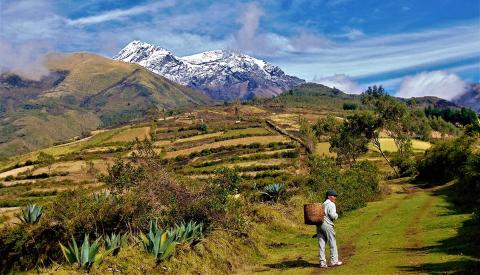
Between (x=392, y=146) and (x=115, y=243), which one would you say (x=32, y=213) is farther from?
(x=392, y=146)

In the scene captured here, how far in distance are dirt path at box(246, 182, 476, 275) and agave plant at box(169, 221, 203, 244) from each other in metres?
Result: 2.21

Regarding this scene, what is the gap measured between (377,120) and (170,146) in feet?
206

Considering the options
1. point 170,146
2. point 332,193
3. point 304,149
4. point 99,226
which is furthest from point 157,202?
point 170,146

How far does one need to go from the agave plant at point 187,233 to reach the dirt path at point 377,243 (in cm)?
221

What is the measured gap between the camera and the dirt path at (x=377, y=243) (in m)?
13.6

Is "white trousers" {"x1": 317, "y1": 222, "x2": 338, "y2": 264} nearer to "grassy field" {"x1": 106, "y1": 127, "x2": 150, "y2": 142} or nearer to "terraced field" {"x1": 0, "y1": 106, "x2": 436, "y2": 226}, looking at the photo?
"terraced field" {"x1": 0, "y1": 106, "x2": 436, "y2": 226}

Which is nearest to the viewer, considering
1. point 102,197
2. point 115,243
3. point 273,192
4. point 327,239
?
point 115,243

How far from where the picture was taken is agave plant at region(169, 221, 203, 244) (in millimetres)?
15109

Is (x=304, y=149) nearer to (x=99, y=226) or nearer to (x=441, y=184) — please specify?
(x=441, y=184)

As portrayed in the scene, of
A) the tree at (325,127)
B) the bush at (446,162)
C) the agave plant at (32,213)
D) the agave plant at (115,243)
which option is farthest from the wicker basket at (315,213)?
the tree at (325,127)

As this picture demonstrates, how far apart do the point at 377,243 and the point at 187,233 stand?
6.85 m

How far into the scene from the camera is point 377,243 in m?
17.5

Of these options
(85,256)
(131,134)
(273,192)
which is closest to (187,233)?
(85,256)

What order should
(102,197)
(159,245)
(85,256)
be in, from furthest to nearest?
(102,197) → (159,245) → (85,256)
